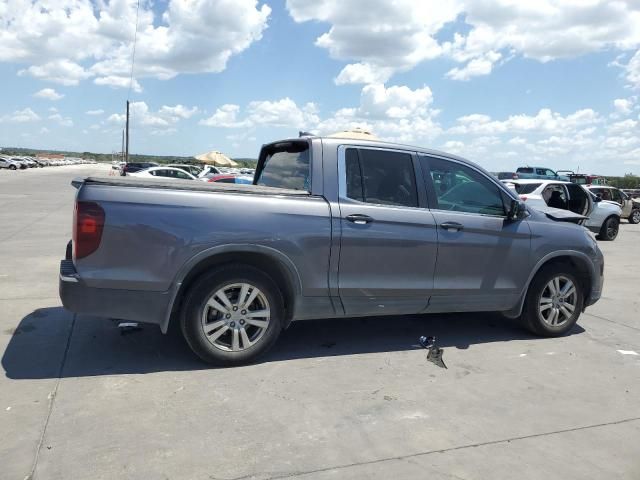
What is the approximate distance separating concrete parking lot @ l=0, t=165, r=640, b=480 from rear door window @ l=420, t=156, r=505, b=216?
1305 mm

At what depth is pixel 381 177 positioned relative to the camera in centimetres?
463

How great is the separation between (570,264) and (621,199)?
17.7 metres

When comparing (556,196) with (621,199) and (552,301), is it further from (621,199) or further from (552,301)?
(552,301)

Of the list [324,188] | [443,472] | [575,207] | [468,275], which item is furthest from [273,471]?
→ [575,207]

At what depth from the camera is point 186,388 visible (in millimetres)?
3814

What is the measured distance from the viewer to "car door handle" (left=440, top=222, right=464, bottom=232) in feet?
15.4

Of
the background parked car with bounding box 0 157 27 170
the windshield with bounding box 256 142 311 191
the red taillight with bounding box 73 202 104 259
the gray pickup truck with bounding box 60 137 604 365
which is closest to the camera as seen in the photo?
the red taillight with bounding box 73 202 104 259

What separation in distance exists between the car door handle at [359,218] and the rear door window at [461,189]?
0.76 m

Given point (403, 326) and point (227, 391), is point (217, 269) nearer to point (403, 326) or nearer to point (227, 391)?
point (227, 391)

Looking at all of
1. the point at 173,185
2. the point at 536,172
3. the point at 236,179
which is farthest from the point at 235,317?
the point at 536,172

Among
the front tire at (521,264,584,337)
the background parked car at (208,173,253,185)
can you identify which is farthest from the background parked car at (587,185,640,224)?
the front tire at (521,264,584,337)

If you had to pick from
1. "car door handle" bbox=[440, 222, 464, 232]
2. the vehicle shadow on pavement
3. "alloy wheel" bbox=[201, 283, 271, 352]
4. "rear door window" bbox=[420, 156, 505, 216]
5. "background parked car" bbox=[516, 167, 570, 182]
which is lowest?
the vehicle shadow on pavement

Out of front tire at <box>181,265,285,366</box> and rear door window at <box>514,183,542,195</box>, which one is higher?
rear door window at <box>514,183,542,195</box>

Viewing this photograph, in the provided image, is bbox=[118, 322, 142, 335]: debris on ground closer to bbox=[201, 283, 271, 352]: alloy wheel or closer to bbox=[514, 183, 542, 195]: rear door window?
bbox=[201, 283, 271, 352]: alloy wheel
